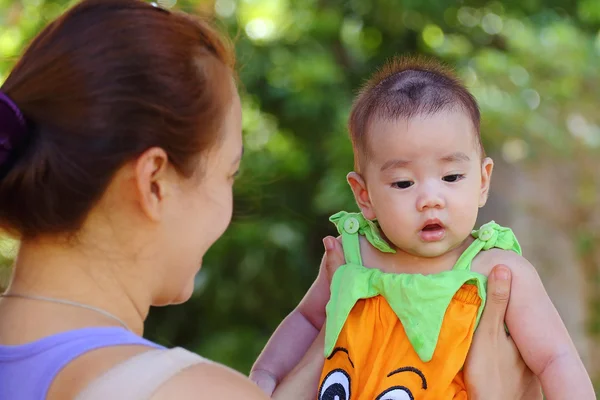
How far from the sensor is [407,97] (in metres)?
2.04

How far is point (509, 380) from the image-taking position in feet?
6.49

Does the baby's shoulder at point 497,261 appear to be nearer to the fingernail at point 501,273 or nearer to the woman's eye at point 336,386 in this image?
the fingernail at point 501,273

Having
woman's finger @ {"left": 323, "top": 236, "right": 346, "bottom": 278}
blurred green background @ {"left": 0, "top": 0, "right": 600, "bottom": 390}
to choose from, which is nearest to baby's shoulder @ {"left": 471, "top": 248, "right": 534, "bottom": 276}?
woman's finger @ {"left": 323, "top": 236, "right": 346, "bottom": 278}

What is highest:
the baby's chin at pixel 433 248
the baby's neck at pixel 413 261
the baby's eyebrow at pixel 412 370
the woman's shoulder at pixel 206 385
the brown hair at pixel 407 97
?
the brown hair at pixel 407 97

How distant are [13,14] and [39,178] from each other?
501cm

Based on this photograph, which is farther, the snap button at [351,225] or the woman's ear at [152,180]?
the snap button at [351,225]

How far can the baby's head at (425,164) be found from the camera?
77.4 inches

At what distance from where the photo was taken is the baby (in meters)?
1.91

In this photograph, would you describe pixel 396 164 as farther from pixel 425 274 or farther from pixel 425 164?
pixel 425 274

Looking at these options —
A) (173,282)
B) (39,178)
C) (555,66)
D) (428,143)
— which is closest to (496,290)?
(428,143)

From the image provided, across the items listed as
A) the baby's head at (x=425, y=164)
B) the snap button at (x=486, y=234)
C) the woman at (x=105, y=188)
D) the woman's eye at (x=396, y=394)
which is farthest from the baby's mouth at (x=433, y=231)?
the woman at (x=105, y=188)

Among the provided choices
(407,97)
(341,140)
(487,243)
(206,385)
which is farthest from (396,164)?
(341,140)

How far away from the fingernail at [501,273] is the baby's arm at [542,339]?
31mm

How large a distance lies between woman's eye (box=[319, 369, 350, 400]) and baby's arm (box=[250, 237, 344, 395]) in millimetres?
238
